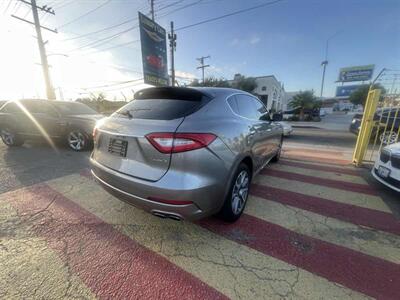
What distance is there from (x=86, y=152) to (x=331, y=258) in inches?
237

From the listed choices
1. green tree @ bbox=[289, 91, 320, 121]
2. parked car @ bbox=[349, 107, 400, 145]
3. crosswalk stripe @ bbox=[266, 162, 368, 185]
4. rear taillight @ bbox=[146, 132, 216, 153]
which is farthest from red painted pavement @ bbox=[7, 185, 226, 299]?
green tree @ bbox=[289, 91, 320, 121]

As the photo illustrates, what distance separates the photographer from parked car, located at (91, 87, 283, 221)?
179cm

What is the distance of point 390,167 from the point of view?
123 inches

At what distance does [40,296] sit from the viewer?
1.55 metres

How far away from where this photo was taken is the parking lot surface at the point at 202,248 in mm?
1634

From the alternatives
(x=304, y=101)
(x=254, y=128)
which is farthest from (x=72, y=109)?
(x=304, y=101)

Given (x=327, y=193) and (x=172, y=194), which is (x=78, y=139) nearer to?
(x=172, y=194)

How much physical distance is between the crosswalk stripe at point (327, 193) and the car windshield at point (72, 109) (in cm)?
578

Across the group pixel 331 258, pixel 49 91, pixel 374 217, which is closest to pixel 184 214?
pixel 331 258

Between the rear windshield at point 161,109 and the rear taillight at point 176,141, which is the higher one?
the rear windshield at point 161,109

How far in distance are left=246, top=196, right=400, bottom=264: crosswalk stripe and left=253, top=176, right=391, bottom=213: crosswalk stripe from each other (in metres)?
0.71

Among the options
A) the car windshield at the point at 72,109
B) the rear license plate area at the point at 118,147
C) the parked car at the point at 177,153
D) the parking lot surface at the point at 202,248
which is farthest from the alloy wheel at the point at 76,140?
the rear license plate area at the point at 118,147

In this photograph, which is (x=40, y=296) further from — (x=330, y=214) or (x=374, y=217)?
(x=374, y=217)

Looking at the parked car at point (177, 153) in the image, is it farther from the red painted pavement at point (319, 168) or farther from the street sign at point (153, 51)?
the street sign at point (153, 51)
